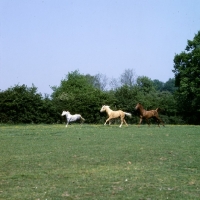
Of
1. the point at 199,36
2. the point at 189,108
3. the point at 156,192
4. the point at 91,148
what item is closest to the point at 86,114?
the point at 189,108

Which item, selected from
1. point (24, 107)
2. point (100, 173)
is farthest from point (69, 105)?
point (100, 173)

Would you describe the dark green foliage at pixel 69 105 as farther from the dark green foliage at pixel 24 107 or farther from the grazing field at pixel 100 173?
the grazing field at pixel 100 173

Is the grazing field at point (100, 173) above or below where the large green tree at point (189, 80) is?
below

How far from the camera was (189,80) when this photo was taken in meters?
54.0

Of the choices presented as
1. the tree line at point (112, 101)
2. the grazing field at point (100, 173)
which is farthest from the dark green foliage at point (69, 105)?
the grazing field at point (100, 173)

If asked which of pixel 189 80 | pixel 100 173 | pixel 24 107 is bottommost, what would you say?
pixel 100 173

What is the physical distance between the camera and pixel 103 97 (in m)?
44.5

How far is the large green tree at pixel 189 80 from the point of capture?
5150 centimetres

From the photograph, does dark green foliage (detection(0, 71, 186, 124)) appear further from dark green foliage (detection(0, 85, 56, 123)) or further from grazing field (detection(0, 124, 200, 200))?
grazing field (detection(0, 124, 200, 200))

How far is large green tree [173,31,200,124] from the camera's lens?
51.5 m

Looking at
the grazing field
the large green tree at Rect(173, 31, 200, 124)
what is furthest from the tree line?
the grazing field

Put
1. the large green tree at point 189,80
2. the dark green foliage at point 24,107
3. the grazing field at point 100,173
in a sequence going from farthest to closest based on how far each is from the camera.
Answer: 1. the large green tree at point 189,80
2. the dark green foliage at point 24,107
3. the grazing field at point 100,173

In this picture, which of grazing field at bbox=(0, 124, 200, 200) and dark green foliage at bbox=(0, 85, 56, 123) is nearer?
grazing field at bbox=(0, 124, 200, 200)

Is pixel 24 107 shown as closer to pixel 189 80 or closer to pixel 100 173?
pixel 189 80
